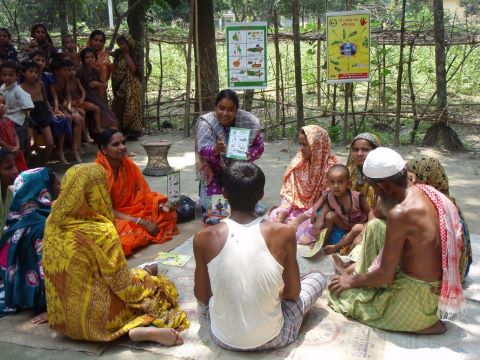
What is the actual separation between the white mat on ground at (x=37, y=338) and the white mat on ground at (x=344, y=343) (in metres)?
0.18

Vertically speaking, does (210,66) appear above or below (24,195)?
above

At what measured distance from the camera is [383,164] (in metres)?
2.73

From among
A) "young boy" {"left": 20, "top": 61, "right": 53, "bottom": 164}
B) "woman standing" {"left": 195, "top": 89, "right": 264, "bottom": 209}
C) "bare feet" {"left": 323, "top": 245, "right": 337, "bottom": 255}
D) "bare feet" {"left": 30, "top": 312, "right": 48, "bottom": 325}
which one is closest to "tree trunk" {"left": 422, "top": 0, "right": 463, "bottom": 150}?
"woman standing" {"left": 195, "top": 89, "right": 264, "bottom": 209}

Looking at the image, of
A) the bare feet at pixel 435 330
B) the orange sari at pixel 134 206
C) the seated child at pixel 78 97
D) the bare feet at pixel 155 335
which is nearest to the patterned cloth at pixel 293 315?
the bare feet at pixel 155 335

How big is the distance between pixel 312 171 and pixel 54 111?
3985 millimetres

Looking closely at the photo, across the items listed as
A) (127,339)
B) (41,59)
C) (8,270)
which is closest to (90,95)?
(41,59)

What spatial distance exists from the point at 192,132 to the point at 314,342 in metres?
6.46

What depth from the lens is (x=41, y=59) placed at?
271 inches

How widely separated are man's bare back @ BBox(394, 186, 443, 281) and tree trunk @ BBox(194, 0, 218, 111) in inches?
244

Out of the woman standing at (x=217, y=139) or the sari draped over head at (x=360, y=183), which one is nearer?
the sari draped over head at (x=360, y=183)

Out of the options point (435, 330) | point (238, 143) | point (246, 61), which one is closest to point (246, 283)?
point (435, 330)

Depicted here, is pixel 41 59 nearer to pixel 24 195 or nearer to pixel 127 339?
pixel 24 195

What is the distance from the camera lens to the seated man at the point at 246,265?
101 inches

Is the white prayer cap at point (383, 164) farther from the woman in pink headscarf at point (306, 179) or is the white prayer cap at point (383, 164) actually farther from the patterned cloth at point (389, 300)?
the woman in pink headscarf at point (306, 179)
